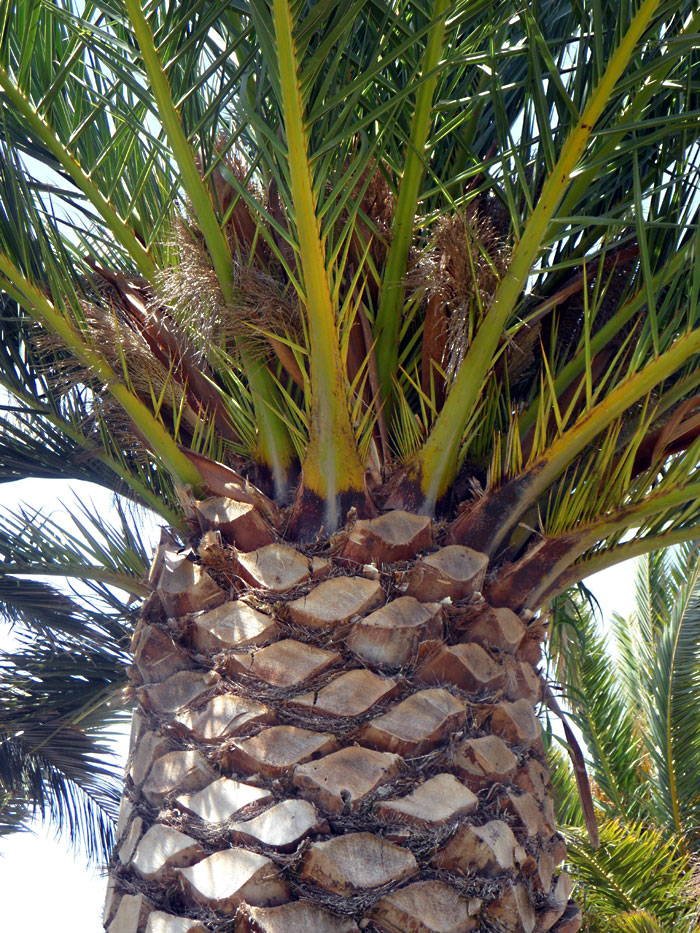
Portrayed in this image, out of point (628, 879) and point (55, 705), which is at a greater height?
point (55, 705)

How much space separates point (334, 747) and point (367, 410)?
0.96 meters

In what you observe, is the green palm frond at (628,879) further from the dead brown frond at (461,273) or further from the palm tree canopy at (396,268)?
the dead brown frond at (461,273)

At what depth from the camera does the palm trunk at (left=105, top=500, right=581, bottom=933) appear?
1994 mm

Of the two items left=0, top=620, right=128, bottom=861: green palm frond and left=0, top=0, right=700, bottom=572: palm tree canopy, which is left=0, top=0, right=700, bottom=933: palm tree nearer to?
left=0, top=0, right=700, bottom=572: palm tree canopy

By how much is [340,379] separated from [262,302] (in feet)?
1.10

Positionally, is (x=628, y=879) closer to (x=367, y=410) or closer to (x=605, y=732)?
(x=605, y=732)

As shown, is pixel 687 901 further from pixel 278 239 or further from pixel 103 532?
pixel 278 239

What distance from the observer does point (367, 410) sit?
8.45ft

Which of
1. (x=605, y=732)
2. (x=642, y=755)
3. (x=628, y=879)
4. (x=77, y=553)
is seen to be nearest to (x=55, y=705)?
(x=77, y=553)

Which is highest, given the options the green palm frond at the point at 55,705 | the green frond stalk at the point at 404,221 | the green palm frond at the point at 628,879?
the green frond stalk at the point at 404,221

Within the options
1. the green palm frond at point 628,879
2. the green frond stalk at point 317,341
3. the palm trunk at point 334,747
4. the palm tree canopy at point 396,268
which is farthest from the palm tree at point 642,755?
the green frond stalk at point 317,341

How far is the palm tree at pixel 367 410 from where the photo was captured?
2080 mm

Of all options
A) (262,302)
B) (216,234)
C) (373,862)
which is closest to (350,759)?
(373,862)

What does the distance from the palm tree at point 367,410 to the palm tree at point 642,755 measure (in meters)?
1.83
